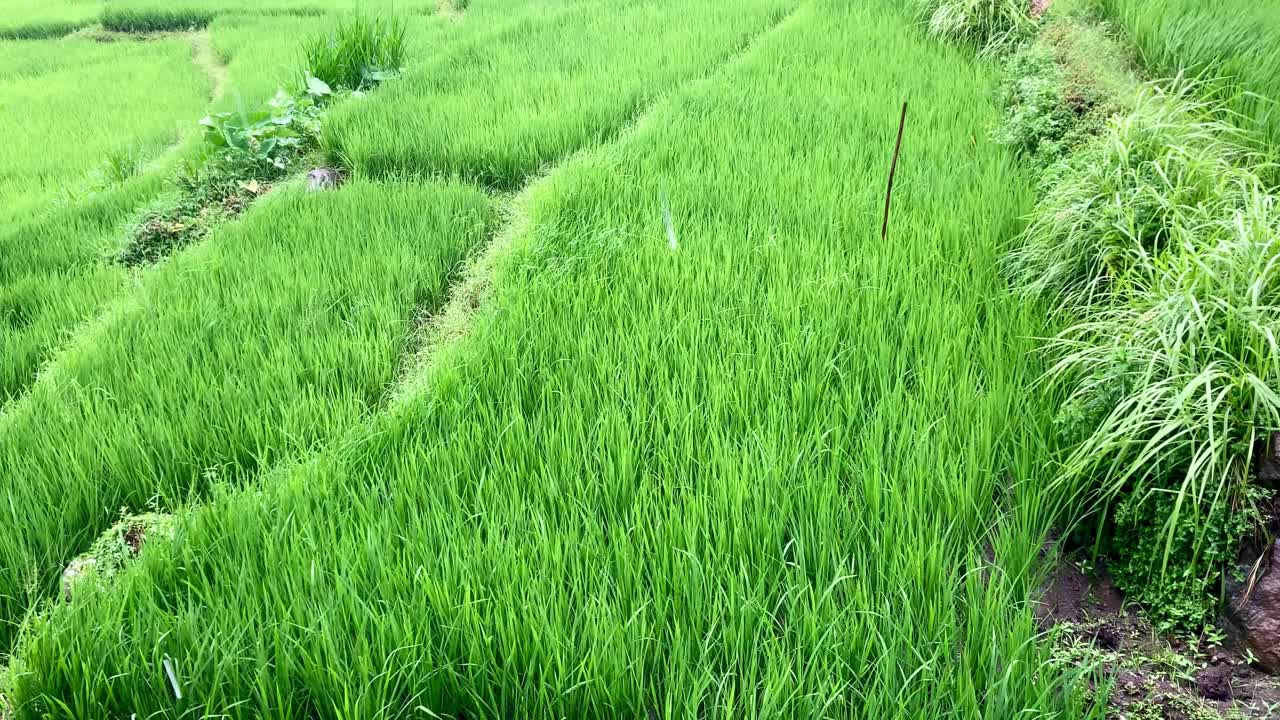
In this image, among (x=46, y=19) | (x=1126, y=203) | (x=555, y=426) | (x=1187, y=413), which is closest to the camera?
(x=1187, y=413)

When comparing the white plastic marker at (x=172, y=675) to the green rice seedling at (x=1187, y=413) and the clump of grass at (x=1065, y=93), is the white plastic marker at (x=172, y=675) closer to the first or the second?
the green rice seedling at (x=1187, y=413)

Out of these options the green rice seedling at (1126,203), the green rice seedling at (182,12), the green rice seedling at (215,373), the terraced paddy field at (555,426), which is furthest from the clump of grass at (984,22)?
the green rice seedling at (182,12)

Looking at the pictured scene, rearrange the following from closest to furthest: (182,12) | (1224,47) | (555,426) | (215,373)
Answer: (555,426), (215,373), (1224,47), (182,12)

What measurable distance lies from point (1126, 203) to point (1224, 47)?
137cm

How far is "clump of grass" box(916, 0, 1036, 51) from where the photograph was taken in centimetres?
476

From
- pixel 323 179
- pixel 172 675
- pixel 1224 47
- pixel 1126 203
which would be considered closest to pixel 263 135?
pixel 323 179

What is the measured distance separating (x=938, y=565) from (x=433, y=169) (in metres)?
3.54

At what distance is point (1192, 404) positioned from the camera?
1.55 metres

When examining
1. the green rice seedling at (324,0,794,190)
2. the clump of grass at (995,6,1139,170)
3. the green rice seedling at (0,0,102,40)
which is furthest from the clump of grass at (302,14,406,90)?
the green rice seedling at (0,0,102,40)

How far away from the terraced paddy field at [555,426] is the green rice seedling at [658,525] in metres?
0.01

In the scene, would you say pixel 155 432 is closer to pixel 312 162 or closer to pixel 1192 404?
pixel 1192 404

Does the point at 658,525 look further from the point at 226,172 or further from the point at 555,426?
the point at 226,172

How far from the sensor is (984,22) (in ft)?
16.6

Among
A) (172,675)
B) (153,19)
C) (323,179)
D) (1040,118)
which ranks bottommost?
(172,675)
